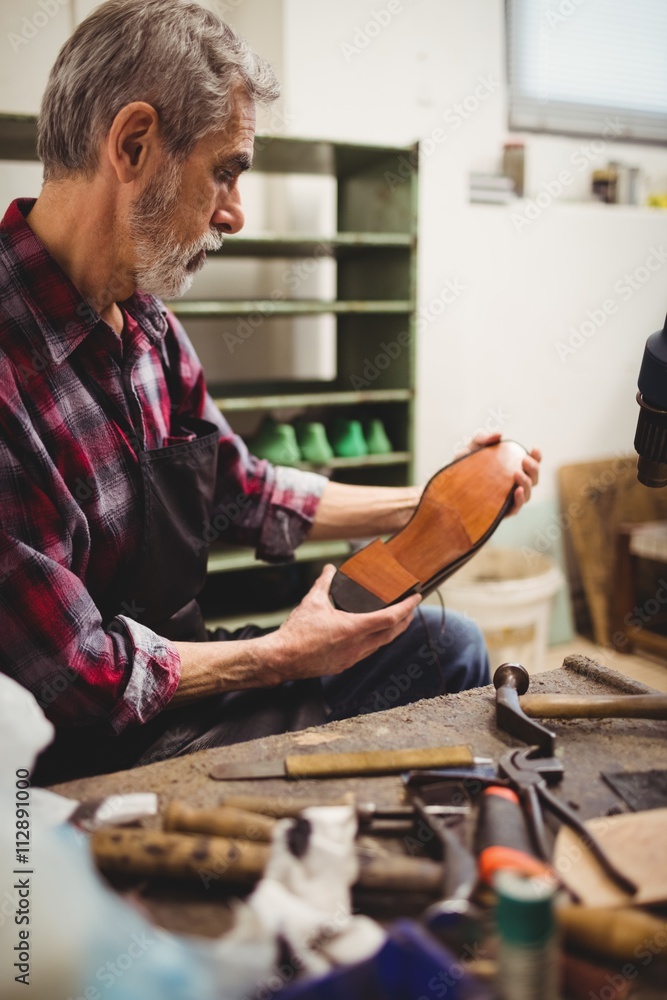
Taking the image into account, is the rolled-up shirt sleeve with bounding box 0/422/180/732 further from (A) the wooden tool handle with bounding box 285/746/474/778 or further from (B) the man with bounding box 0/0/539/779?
(A) the wooden tool handle with bounding box 285/746/474/778

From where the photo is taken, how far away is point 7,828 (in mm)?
704

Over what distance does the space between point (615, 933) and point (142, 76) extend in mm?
1303

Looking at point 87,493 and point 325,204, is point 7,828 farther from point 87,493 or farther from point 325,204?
point 325,204

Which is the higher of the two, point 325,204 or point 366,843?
point 325,204

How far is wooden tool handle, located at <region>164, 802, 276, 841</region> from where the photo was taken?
78cm

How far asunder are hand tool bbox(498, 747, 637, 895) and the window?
10.3ft

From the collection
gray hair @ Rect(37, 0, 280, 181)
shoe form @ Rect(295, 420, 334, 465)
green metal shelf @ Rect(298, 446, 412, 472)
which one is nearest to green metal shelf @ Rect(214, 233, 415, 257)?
shoe form @ Rect(295, 420, 334, 465)

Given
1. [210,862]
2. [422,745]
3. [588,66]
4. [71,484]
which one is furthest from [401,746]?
[588,66]

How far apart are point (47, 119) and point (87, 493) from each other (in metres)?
0.63

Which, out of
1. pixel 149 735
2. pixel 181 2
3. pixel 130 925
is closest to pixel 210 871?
pixel 130 925

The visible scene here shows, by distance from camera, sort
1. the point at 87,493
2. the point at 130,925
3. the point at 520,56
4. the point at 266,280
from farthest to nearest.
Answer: the point at 520,56, the point at 266,280, the point at 87,493, the point at 130,925

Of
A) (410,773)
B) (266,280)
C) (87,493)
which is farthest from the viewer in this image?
(266,280)

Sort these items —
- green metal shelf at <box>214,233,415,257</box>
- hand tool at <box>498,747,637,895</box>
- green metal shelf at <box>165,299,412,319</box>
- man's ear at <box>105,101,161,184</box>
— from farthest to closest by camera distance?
green metal shelf at <box>214,233,415,257</box> → green metal shelf at <box>165,299,412,319</box> → man's ear at <box>105,101,161,184</box> → hand tool at <box>498,747,637,895</box>

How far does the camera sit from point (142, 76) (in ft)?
4.05
